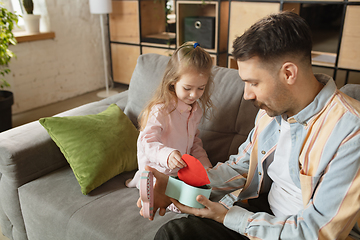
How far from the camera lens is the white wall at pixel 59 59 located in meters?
3.43

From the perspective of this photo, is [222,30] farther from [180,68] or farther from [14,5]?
[14,5]

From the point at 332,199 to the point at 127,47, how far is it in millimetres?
3574

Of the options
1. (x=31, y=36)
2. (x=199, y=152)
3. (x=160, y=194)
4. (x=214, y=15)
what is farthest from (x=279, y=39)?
(x=31, y=36)

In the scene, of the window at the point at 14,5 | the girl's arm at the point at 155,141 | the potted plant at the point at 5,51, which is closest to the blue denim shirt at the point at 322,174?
the girl's arm at the point at 155,141

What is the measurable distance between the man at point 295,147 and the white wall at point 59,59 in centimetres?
303

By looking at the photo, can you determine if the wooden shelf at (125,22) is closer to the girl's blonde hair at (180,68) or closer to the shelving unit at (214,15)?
the shelving unit at (214,15)

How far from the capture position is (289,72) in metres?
0.88

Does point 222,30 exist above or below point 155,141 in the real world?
above

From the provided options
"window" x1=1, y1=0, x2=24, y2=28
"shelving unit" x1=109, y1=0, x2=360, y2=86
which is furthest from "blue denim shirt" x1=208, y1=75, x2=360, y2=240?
"window" x1=1, y1=0, x2=24, y2=28

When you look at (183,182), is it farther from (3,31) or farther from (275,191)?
(3,31)

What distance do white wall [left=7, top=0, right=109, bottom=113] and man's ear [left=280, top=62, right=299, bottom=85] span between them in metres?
3.19

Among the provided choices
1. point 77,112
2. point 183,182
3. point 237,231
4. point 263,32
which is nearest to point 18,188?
point 77,112

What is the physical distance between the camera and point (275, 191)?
1.10 meters

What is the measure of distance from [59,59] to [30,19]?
1.85ft
